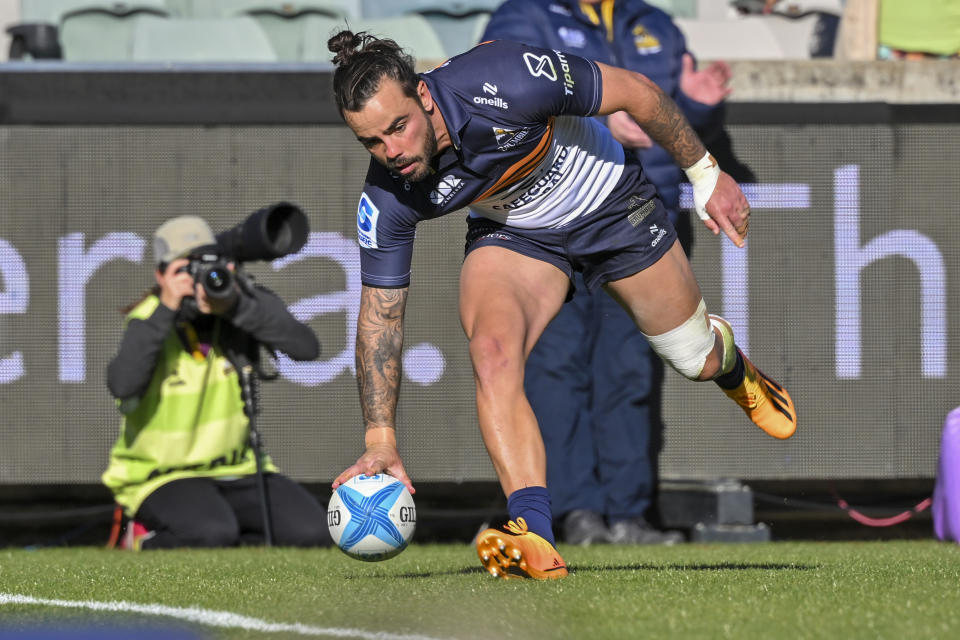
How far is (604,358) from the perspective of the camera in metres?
7.10

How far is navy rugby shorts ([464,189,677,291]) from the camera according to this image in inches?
184

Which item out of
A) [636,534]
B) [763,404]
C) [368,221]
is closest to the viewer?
[368,221]

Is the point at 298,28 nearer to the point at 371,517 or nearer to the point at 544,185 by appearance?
the point at 544,185

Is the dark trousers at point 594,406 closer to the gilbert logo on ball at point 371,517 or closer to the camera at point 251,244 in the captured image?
the camera at point 251,244

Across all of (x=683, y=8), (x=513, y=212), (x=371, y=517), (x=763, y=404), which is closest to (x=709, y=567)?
(x=763, y=404)

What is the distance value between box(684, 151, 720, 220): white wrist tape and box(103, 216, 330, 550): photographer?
265 centimetres

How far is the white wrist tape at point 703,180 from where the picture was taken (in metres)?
4.51

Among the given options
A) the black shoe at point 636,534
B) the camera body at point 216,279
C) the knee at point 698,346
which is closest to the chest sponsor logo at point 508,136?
the knee at point 698,346

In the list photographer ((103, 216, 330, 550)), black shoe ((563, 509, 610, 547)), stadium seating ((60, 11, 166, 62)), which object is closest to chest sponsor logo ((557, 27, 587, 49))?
photographer ((103, 216, 330, 550))

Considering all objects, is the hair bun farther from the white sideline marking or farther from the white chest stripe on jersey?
the white sideline marking

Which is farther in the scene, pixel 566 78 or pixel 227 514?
pixel 227 514

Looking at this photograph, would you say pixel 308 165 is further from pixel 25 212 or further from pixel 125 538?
pixel 125 538

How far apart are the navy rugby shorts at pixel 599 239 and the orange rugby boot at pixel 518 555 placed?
107cm

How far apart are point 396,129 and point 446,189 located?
0.35 meters
